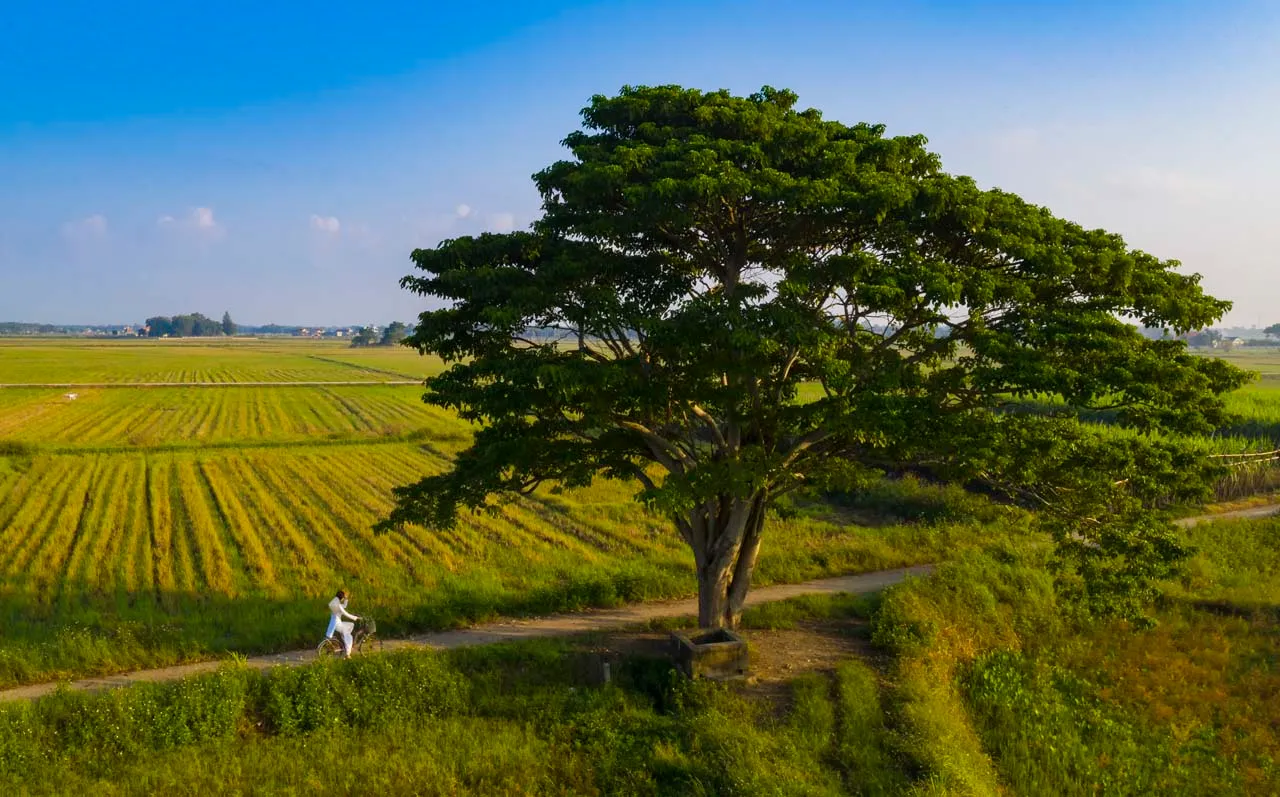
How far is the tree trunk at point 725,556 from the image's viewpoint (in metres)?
14.6

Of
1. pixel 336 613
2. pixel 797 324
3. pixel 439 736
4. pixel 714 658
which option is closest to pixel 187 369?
pixel 336 613

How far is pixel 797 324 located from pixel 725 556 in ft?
18.1

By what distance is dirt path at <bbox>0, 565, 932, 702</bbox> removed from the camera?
13.2m

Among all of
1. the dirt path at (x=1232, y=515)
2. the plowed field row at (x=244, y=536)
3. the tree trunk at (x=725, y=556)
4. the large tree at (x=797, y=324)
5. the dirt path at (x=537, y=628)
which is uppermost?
the large tree at (x=797, y=324)

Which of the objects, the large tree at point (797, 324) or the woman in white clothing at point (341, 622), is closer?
the large tree at point (797, 324)

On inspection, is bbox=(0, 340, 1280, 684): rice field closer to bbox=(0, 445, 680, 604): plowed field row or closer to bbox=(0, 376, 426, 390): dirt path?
bbox=(0, 445, 680, 604): plowed field row

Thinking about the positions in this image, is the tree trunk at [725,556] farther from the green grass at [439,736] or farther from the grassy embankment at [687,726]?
the green grass at [439,736]

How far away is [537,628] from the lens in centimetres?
1653

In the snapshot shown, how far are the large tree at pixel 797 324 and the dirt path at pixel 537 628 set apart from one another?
2987 millimetres

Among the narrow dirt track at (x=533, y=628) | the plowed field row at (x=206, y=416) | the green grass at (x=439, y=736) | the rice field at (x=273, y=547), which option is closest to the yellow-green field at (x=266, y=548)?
the rice field at (x=273, y=547)

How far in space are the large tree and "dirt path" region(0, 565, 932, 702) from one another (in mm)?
2987

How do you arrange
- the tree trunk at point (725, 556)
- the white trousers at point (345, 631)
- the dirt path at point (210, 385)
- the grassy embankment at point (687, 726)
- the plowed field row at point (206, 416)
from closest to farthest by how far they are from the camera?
the grassy embankment at point (687, 726)
the white trousers at point (345, 631)
the tree trunk at point (725, 556)
the plowed field row at point (206, 416)
the dirt path at point (210, 385)

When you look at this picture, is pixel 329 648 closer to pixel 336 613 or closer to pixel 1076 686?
pixel 336 613

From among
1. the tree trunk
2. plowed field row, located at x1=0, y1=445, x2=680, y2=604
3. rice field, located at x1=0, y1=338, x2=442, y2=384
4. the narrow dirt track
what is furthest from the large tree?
rice field, located at x1=0, y1=338, x2=442, y2=384
